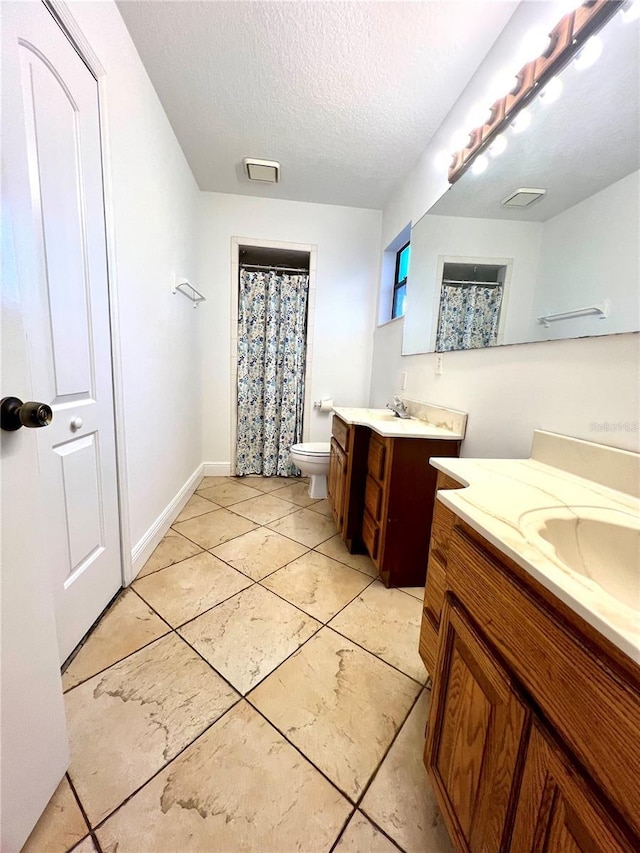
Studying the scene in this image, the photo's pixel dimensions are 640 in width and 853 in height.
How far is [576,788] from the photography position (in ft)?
1.21

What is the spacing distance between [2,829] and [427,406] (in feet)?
6.27

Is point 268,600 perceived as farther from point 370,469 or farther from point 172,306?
point 172,306

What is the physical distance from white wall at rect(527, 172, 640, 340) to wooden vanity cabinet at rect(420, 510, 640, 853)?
73 centimetres

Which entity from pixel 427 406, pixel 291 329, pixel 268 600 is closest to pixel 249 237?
pixel 291 329

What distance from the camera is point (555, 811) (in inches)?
15.5

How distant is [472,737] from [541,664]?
0.27 m

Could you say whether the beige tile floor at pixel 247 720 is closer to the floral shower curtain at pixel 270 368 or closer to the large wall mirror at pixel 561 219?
the large wall mirror at pixel 561 219

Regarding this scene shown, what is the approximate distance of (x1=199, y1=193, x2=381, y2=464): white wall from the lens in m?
2.63

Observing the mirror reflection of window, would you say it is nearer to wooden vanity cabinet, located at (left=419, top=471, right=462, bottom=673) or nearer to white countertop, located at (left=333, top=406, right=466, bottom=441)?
white countertop, located at (left=333, top=406, right=466, bottom=441)

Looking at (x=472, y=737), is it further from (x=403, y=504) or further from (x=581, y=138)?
(x=581, y=138)

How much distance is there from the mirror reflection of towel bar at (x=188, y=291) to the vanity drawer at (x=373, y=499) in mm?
1672

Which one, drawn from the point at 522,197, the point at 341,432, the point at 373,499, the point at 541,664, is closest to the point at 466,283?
the point at 522,197

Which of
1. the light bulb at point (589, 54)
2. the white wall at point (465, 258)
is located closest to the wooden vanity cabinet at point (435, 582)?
the white wall at point (465, 258)

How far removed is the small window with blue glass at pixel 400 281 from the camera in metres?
2.53
